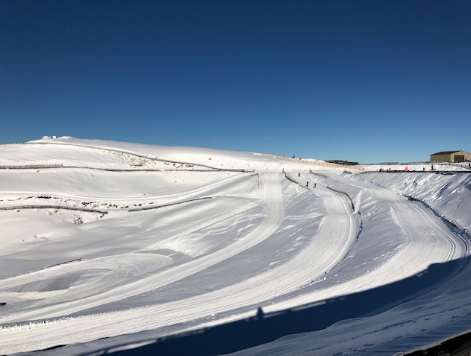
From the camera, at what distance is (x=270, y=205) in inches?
1013

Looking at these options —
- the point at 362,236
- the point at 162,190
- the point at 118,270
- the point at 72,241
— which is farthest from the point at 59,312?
the point at 162,190

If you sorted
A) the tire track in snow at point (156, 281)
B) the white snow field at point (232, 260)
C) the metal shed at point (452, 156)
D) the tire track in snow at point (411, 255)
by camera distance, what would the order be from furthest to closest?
1. the metal shed at point (452, 156)
2. the tire track in snow at point (156, 281)
3. the tire track in snow at point (411, 255)
4. the white snow field at point (232, 260)

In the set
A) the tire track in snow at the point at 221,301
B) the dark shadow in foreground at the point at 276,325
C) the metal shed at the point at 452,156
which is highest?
the metal shed at the point at 452,156

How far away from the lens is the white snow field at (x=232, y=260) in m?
6.79

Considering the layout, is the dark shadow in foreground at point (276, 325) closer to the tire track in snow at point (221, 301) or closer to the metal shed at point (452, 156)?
the tire track in snow at point (221, 301)

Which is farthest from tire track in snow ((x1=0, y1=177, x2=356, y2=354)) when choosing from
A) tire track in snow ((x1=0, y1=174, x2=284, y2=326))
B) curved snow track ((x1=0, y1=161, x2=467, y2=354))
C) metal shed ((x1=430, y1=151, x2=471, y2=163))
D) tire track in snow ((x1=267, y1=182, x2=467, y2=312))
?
metal shed ((x1=430, y1=151, x2=471, y2=163))

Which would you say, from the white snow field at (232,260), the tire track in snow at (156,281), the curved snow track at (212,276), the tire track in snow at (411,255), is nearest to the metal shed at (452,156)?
the white snow field at (232,260)

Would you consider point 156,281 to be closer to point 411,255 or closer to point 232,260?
point 232,260

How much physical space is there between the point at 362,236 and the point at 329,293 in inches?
276

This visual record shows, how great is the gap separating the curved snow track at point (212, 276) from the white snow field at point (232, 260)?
0.21 ft

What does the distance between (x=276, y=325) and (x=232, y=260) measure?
22.4ft

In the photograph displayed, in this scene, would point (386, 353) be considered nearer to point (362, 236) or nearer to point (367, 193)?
point (362, 236)

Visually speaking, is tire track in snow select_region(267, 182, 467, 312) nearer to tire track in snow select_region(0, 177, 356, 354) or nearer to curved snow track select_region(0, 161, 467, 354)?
curved snow track select_region(0, 161, 467, 354)

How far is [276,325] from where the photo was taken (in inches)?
281
